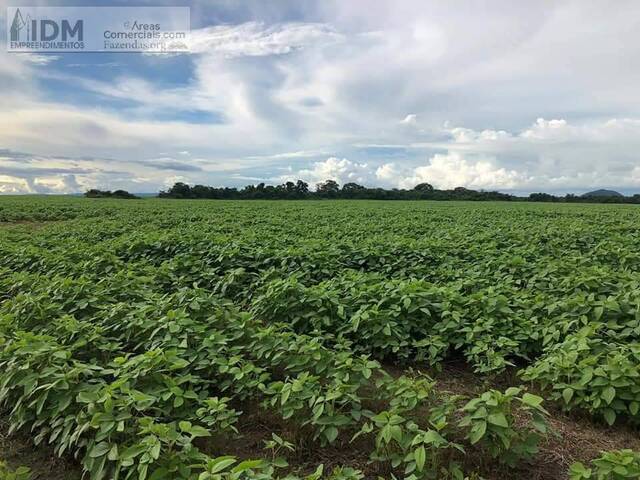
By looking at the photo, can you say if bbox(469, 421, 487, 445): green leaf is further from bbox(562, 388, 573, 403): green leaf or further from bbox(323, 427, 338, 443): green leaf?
bbox(562, 388, 573, 403): green leaf

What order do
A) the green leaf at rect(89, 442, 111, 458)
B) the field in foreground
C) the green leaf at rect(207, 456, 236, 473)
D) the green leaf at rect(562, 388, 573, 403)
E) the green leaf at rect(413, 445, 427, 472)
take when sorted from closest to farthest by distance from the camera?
1. the green leaf at rect(207, 456, 236, 473)
2. the green leaf at rect(413, 445, 427, 472)
3. the green leaf at rect(89, 442, 111, 458)
4. the field in foreground
5. the green leaf at rect(562, 388, 573, 403)

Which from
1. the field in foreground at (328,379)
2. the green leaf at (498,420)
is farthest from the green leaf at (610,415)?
the green leaf at (498,420)

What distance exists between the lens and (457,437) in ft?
9.50

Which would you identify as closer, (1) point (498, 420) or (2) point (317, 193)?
(1) point (498, 420)

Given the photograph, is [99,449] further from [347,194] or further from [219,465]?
[347,194]

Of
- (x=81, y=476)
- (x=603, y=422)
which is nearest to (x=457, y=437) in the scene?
(x=603, y=422)

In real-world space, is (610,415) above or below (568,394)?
below

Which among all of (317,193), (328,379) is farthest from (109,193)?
(328,379)

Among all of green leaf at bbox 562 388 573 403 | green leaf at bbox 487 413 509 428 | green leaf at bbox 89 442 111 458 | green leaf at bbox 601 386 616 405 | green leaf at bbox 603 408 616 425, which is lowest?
green leaf at bbox 603 408 616 425

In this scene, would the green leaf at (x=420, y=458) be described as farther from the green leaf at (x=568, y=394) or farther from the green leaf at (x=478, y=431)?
the green leaf at (x=568, y=394)

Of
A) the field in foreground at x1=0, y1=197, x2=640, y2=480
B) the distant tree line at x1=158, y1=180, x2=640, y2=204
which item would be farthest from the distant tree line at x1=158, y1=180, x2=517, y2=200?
the field in foreground at x1=0, y1=197, x2=640, y2=480

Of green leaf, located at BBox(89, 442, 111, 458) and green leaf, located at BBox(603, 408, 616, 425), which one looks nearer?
green leaf, located at BBox(89, 442, 111, 458)

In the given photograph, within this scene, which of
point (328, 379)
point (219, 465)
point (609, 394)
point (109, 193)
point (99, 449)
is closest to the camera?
point (219, 465)

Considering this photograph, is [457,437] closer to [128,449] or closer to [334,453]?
[334,453]
